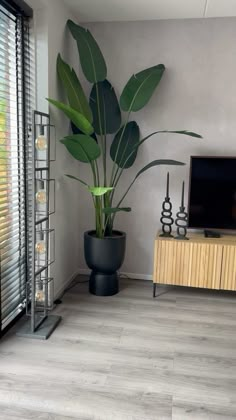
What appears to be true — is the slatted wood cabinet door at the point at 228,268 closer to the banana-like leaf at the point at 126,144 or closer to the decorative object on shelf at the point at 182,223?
the decorative object on shelf at the point at 182,223

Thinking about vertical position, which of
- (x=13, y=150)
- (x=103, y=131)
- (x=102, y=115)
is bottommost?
(x=13, y=150)

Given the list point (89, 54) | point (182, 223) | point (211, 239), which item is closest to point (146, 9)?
point (89, 54)

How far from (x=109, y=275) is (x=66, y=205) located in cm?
75

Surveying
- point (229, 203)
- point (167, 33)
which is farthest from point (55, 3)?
point (229, 203)

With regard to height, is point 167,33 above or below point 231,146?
above

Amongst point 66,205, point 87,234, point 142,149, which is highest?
point 142,149

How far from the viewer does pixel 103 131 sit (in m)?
3.10

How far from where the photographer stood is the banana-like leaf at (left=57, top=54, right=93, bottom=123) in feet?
→ 8.80

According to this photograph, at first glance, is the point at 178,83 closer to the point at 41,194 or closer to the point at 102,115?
the point at 102,115

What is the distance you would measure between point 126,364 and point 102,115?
2070 mm

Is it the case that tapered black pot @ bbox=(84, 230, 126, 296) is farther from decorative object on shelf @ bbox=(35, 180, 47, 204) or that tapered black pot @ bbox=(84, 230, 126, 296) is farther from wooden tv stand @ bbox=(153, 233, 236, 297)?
decorative object on shelf @ bbox=(35, 180, 47, 204)

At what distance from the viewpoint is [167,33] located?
315cm

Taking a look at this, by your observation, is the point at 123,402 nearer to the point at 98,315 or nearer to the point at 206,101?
the point at 98,315

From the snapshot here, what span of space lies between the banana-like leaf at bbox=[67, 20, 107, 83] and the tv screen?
1.10 m
